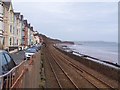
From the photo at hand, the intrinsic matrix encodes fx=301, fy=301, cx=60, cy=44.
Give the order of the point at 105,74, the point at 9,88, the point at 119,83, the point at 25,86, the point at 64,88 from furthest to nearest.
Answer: the point at 105,74, the point at 119,83, the point at 64,88, the point at 25,86, the point at 9,88

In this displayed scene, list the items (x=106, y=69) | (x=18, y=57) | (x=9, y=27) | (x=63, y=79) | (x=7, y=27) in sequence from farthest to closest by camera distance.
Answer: (x=9, y=27) → (x=7, y=27) → (x=18, y=57) → (x=106, y=69) → (x=63, y=79)

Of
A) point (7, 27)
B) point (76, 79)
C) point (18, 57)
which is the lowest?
point (76, 79)

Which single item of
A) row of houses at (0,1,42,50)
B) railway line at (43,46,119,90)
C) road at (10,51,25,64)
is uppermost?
row of houses at (0,1,42,50)

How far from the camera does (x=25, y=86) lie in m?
7.40

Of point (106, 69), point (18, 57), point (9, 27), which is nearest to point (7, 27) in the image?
point (9, 27)

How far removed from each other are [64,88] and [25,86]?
37.3 ft

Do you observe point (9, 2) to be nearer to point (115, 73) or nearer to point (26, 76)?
point (115, 73)

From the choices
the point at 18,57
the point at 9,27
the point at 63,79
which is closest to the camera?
the point at 63,79

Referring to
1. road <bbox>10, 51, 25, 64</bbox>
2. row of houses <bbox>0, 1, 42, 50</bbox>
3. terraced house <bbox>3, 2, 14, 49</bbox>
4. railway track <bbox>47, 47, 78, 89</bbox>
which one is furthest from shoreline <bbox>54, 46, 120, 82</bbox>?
terraced house <bbox>3, 2, 14, 49</bbox>

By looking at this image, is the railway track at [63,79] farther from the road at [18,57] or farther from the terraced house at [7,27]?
the terraced house at [7,27]

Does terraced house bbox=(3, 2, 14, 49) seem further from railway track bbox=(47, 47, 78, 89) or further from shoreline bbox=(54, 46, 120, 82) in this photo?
railway track bbox=(47, 47, 78, 89)

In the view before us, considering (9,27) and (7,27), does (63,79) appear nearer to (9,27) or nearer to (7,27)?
(7,27)

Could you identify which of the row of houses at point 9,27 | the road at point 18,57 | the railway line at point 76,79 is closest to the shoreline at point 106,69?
the railway line at point 76,79

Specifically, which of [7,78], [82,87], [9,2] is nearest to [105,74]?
[82,87]
